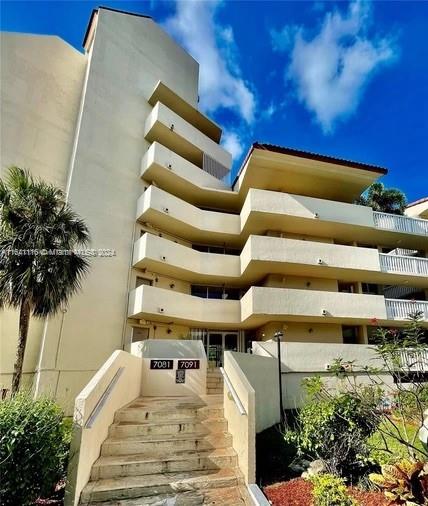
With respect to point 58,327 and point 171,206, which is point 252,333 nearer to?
point 171,206

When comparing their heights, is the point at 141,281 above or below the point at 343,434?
above

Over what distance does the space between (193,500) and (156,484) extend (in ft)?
2.65

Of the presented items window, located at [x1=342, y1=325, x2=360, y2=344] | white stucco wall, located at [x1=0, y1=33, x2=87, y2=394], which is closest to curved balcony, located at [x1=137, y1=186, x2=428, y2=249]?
white stucco wall, located at [x1=0, y1=33, x2=87, y2=394]

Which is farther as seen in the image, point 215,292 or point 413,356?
point 215,292

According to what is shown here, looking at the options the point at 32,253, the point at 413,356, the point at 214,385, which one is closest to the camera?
the point at 413,356

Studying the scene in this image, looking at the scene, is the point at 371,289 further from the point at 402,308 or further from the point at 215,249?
the point at 215,249

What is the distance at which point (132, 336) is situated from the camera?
15.9 m

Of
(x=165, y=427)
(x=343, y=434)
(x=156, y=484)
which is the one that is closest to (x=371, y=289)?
(x=343, y=434)

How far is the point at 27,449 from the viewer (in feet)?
15.3

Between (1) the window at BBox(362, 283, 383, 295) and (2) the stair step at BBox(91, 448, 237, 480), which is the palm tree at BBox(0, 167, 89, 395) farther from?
(1) the window at BBox(362, 283, 383, 295)

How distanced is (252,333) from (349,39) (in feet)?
51.9

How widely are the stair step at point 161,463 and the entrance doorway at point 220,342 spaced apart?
11341 mm

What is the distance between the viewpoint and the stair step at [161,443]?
6.81m

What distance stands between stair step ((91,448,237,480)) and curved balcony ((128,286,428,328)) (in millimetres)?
8520
